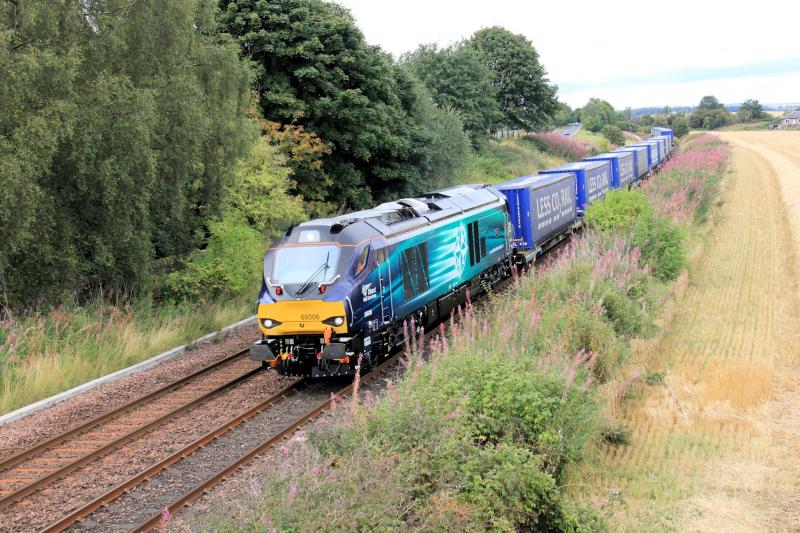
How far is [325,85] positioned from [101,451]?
73.3 feet

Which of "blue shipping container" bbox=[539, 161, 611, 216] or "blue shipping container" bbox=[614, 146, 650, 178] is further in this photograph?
"blue shipping container" bbox=[614, 146, 650, 178]

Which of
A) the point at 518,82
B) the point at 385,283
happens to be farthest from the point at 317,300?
the point at 518,82

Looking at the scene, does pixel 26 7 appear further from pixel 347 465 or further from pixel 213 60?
pixel 347 465

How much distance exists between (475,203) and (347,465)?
13.3 meters

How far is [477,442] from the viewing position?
26.9ft

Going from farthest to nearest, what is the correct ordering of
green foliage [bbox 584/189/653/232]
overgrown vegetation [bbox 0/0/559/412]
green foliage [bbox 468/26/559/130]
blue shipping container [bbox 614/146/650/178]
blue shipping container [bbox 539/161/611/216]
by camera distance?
green foliage [bbox 468/26/559/130] < blue shipping container [bbox 614/146/650/178] < blue shipping container [bbox 539/161/611/216] < green foliage [bbox 584/189/653/232] < overgrown vegetation [bbox 0/0/559/412]

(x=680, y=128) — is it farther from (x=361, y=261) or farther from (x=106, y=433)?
(x=106, y=433)

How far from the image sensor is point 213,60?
20.8 metres

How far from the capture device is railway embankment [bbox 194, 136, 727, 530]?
6352mm

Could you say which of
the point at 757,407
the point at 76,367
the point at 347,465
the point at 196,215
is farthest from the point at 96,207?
the point at 757,407

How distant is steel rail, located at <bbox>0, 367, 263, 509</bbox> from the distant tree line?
531 centimetres

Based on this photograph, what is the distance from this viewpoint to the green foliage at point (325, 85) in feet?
97.6

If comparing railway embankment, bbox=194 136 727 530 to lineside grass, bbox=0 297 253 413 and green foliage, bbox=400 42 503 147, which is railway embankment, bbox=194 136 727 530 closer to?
lineside grass, bbox=0 297 253 413

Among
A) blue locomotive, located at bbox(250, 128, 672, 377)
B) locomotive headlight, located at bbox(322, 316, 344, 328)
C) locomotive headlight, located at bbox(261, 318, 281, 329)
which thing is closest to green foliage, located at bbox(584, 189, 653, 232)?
blue locomotive, located at bbox(250, 128, 672, 377)
